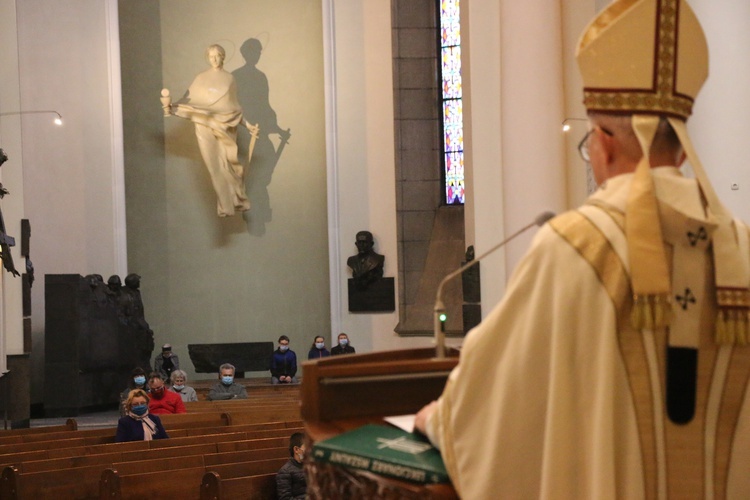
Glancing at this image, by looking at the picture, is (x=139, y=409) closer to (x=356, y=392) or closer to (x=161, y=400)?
(x=161, y=400)

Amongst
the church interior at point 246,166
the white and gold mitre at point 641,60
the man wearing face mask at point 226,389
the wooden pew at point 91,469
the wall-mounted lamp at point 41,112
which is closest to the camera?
the white and gold mitre at point 641,60

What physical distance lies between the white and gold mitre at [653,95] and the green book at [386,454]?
550 millimetres

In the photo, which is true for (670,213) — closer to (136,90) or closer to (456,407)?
(456,407)

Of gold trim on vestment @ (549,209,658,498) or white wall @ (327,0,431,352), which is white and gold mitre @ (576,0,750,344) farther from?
white wall @ (327,0,431,352)

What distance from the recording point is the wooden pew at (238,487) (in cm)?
610

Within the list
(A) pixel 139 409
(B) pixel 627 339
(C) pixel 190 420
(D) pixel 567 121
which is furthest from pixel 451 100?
(B) pixel 627 339

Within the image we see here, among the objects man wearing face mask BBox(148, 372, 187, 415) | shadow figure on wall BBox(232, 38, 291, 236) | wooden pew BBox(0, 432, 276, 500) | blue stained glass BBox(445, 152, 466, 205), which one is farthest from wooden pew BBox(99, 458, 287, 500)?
shadow figure on wall BBox(232, 38, 291, 236)

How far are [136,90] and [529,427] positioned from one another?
54.0ft

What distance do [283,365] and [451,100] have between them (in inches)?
232

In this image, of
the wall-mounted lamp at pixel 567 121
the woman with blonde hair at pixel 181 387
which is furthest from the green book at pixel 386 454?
the woman with blonde hair at pixel 181 387

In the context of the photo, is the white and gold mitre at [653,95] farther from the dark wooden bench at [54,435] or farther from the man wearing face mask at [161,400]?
the man wearing face mask at [161,400]

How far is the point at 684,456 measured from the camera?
211cm

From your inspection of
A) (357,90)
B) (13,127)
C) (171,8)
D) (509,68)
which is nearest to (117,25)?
(171,8)

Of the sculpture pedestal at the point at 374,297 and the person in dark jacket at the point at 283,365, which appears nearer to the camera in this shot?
the person in dark jacket at the point at 283,365
